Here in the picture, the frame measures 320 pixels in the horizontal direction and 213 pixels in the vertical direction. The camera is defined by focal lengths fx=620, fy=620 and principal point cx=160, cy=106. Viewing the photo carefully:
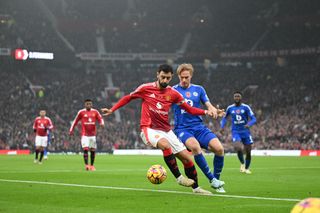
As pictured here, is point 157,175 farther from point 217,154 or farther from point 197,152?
point 217,154

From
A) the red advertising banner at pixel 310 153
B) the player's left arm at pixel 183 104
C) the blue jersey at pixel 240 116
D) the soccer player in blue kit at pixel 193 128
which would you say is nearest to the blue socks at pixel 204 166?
the soccer player in blue kit at pixel 193 128

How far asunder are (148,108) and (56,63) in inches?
2367

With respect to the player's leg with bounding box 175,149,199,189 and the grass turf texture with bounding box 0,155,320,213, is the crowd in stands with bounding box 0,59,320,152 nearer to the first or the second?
the grass turf texture with bounding box 0,155,320,213

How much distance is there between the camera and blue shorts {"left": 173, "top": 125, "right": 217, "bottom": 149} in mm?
13531

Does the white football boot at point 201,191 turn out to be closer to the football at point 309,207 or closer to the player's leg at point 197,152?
the player's leg at point 197,152

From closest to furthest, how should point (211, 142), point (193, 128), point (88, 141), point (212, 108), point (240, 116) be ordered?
point (212, 108), point (211, 142), point (193, 128), point (240, 116), point (88, 141)

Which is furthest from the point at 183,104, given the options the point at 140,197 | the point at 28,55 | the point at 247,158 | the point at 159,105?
the point at 28,55

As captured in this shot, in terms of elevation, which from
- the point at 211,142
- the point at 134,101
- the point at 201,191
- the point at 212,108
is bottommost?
the point at 201,191

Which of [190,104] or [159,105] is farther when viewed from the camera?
[190,104]

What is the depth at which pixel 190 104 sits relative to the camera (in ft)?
45.3

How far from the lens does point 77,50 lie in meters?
73.8

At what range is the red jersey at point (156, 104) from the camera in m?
12.8

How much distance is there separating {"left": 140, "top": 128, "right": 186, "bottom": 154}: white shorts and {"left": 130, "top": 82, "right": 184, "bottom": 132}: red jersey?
0.11m

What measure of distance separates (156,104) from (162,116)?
278mm
